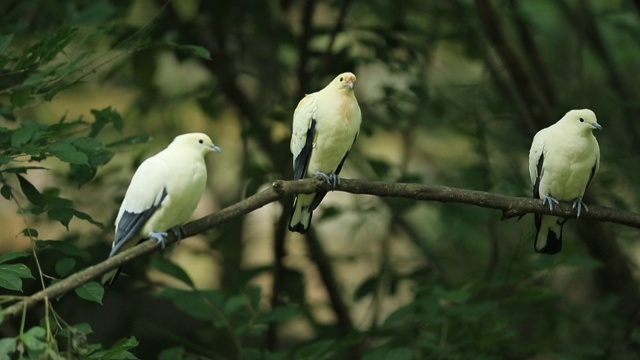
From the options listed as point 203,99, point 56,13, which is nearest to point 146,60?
point 203,99

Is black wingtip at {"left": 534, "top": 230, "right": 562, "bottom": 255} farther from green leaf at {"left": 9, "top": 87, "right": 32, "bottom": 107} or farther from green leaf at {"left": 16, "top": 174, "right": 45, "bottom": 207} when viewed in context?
green leaf at {"left": 9, "top": 87, "right": 32, "bottom": 107}

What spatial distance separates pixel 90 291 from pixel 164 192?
59 cm

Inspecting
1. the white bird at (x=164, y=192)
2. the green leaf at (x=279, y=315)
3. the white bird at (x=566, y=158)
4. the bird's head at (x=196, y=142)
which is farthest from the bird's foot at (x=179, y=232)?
the white bird at (x=566, y=158)

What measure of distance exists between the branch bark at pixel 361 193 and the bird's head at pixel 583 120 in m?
0.40

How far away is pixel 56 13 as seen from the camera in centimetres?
581

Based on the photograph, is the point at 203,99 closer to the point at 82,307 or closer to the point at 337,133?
the point at 82,307

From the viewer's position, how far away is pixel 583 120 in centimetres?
438

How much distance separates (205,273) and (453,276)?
414 centimetres

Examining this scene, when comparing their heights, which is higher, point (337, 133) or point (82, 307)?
point (337, 133)

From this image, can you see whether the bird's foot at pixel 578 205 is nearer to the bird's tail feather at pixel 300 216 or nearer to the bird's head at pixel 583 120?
the bird's head at pixel 583 120

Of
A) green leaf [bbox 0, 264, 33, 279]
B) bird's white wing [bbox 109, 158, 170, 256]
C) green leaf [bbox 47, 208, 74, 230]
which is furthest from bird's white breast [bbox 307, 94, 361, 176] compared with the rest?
green leaf [bbox 0, 264, 33, 279]

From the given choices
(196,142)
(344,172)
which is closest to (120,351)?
(196,142)

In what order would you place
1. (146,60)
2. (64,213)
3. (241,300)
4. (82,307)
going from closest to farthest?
(64,213) < (241,300) < (82,307) < (146,60)

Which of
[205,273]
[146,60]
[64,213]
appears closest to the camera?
[64,213]
